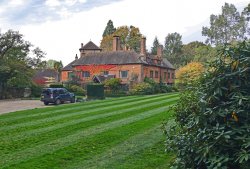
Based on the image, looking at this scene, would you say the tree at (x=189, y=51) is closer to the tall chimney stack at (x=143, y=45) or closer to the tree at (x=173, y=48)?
the tree at (x=173, y=48)

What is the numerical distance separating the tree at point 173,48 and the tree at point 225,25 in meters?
22.6

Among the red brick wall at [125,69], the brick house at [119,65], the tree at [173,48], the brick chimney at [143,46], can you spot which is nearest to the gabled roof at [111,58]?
the brick house at [119,65]

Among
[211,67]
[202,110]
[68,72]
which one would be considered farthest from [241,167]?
[68,72]

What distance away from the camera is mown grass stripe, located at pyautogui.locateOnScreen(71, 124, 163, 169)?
26.2 ft

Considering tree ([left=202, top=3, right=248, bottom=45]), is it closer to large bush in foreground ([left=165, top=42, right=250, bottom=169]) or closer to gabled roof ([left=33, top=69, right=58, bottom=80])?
gabled roof ([left=33, top=69, right=58, bottom=80])

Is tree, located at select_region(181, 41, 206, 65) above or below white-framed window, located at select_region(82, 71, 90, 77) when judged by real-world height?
above

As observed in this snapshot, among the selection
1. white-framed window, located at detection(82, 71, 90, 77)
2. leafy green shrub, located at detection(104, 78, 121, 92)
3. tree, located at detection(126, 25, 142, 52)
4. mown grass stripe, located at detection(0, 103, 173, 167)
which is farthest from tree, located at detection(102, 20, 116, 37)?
mown grass stripe, located at detection(0, 103, 173, 167)

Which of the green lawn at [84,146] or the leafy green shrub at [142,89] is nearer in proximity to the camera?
the green lawn at [84,146]

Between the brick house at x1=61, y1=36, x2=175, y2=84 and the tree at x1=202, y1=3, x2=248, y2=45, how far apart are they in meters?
14.6

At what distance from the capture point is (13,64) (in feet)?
149

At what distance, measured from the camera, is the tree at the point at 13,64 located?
45219mm

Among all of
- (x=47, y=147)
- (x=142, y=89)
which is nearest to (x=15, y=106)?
(x=47, y=147)

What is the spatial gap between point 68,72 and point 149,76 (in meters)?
16.1

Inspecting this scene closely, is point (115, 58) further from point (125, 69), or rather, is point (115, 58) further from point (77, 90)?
point (77, 90)
